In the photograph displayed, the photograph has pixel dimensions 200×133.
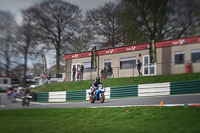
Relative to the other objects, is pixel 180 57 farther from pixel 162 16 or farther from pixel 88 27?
pixel 88 27

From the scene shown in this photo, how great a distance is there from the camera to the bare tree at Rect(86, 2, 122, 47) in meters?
2.65

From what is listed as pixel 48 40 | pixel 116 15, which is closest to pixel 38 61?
pixel 48 40

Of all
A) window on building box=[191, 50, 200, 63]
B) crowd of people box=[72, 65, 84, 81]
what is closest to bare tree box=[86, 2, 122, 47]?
window on building box=[191, 50, 200, 63]

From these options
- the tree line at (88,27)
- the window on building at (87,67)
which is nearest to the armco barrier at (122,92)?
the window on building at (87,67)

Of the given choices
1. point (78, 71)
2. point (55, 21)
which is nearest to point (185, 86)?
point (78, 71)

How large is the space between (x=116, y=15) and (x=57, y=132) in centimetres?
268

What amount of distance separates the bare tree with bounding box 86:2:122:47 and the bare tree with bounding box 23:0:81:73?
0.81 ft

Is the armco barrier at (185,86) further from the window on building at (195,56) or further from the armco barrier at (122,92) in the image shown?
the armco barrier at (122,92)

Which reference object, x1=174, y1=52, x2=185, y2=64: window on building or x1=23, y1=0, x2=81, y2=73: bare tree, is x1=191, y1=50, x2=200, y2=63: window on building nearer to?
x1=174, y1=52, x2=185, y2=64: window on building

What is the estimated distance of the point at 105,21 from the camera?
3014mm

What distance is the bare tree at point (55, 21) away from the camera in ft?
9.82

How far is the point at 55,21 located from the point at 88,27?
1.97 feet

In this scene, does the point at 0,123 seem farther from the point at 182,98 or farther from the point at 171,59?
the point at 182,98

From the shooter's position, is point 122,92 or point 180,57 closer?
point 180,57
